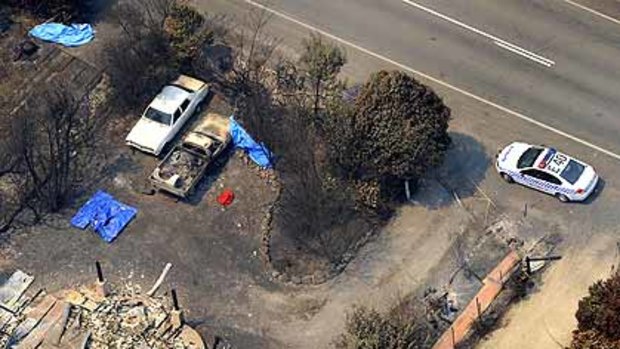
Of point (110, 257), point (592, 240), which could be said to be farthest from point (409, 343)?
point (110, 257)

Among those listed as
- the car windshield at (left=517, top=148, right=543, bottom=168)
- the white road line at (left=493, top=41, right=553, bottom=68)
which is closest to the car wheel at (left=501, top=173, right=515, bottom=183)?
the car windshield at (left=517, top=148, right=543, bottom=168)

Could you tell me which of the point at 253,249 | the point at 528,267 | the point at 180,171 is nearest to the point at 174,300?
the point at 253,249

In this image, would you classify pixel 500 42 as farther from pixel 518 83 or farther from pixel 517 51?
pixel 518 83

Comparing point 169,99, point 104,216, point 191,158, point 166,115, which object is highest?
point 169,99

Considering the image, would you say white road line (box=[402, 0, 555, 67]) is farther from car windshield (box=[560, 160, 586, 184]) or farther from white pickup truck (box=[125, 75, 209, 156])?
white pickup truck (box=[125, 75, 209, 156])

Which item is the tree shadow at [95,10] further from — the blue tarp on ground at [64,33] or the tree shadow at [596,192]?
the tree shadow at [596,192]

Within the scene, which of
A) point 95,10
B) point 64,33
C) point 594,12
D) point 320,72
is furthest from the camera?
point 95,10
